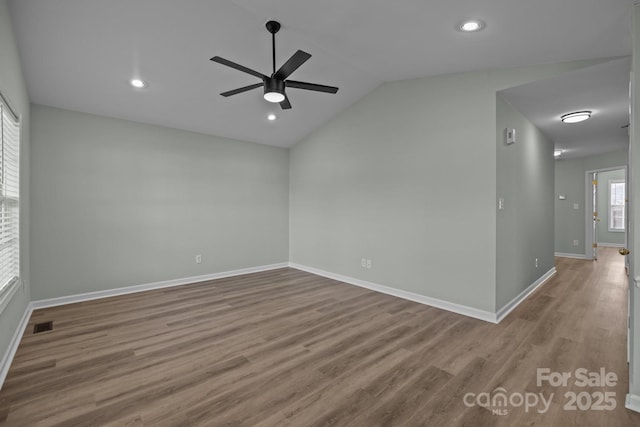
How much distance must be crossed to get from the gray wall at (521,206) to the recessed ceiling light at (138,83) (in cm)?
408

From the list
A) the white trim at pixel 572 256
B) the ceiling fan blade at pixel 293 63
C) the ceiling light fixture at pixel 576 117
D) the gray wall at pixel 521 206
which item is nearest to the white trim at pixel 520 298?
the gray wall at pixel 521 206

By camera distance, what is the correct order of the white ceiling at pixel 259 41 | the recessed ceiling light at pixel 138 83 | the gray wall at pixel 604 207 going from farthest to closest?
the gray wall at pixel 604 207 < the recessed ceiling light at pixel 138 83 < the white ceiling at pixel 259 41

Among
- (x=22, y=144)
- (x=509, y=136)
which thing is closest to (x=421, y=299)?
(x=509, y=136)

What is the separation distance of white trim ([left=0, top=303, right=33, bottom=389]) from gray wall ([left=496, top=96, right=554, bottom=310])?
4456 mm

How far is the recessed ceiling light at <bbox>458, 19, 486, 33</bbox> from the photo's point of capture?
2.34 m

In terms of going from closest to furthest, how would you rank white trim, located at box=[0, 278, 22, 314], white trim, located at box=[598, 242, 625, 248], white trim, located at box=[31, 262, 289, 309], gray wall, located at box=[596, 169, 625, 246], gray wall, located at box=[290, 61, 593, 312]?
1. white trim, located at box=[0, 278, 22, 314]
2. gray wall, located at box=[290, 61, 593, 312]
3. white trim, located at box=[31, 262, 289, 309]
4. white trim, located at box=[598, 242, 625, 248]
5. gray wall, located at box=[596, 169, 625, 246]

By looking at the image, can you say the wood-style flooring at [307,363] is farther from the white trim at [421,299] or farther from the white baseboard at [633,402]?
the white trim at [421,299]

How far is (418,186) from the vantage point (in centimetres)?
393

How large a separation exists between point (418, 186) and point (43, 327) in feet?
15.0

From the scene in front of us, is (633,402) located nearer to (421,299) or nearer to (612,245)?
(421,299)

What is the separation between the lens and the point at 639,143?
185 cm

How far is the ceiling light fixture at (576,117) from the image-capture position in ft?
12.1

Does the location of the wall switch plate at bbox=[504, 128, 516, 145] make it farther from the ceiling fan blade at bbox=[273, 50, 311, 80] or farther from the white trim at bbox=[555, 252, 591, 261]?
the white trim at bbox=[555, 252, 591, 261]

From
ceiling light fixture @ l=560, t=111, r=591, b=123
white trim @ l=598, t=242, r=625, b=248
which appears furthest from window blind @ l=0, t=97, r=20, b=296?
white trim @ l=598, t=242, r=625, b=248
